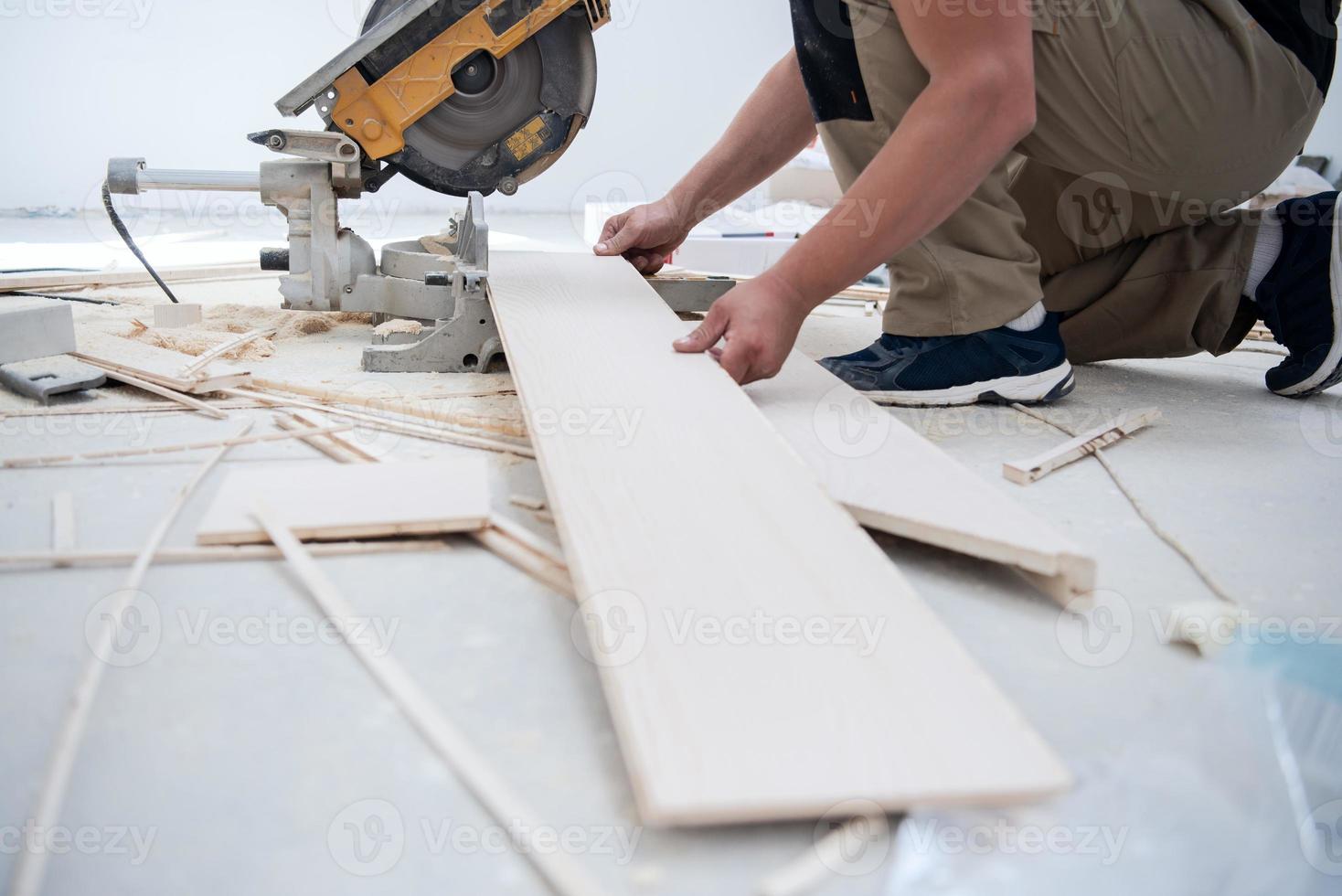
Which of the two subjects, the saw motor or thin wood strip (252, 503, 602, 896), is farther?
the saw motor

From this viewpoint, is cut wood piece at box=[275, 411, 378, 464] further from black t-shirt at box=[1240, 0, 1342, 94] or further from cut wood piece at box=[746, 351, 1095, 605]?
Result: black t-shirt at box=[1240, 0, 1342, 94]

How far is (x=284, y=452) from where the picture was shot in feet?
4.46

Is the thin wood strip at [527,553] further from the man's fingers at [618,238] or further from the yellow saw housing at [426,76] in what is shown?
the yellow saw housing at [426,76]

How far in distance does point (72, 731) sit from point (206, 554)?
32 centimetres

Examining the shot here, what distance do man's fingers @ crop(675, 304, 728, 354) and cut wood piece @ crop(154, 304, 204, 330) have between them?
1.44m

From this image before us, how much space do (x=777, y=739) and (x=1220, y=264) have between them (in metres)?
1.66

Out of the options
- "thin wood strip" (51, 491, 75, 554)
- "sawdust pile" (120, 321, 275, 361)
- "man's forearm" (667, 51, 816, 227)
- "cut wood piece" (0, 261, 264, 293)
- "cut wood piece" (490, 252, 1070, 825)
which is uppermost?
"man's forearm" (667, 51, 816, 227)

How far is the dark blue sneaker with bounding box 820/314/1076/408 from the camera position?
1.67 m

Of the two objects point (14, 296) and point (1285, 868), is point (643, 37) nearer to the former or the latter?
point (14, 296)

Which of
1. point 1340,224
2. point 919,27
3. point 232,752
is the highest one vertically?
point 919,27

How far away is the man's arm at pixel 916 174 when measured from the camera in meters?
1.19

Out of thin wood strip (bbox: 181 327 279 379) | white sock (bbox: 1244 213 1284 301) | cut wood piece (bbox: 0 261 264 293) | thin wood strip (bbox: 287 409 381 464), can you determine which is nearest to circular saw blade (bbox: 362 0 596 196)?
thin wood strip (bbox: 181 327 279 379)


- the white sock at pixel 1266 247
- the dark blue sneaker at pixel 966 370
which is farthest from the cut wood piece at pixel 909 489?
the white sock at pixel 1266 247

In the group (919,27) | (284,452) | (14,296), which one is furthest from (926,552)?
(14,296)
